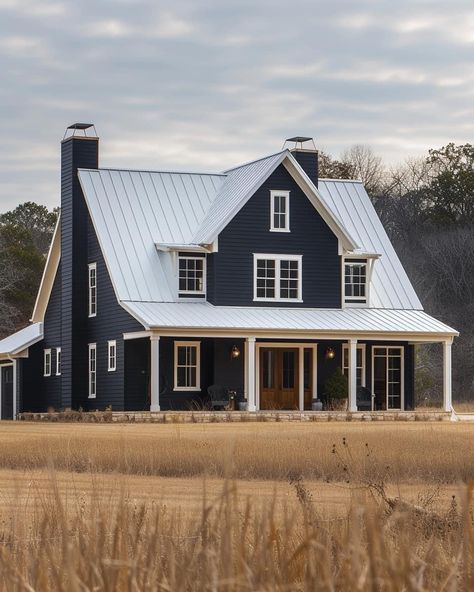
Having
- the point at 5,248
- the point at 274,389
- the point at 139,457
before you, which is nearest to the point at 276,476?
the point at 139,457

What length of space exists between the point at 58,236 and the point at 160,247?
257 inches

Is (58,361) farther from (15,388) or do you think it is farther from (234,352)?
(234,352)

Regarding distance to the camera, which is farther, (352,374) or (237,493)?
(352,374)

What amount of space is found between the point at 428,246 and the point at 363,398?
2899 cm

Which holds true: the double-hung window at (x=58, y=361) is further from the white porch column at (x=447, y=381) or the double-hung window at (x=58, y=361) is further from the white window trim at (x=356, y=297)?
the white porch column at (x=447, y=381)

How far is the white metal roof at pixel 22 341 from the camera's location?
1938 inches

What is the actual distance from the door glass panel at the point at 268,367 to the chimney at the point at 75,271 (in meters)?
5.90

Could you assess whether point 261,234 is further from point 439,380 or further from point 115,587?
point 115,587

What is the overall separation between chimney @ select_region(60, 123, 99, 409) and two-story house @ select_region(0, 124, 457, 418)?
0.15ft

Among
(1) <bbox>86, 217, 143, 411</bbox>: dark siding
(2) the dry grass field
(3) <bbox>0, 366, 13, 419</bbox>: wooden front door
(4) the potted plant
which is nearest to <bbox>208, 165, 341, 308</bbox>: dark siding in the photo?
(4) the potted plant

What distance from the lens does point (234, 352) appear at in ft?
143

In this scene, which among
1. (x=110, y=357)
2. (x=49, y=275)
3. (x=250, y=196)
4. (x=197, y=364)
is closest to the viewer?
(x=197, y=364)

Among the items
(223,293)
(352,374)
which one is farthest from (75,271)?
(352,374)

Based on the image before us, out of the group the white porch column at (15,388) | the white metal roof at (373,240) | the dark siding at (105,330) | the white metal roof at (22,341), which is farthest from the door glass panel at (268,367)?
the white porch column at (15,388)
